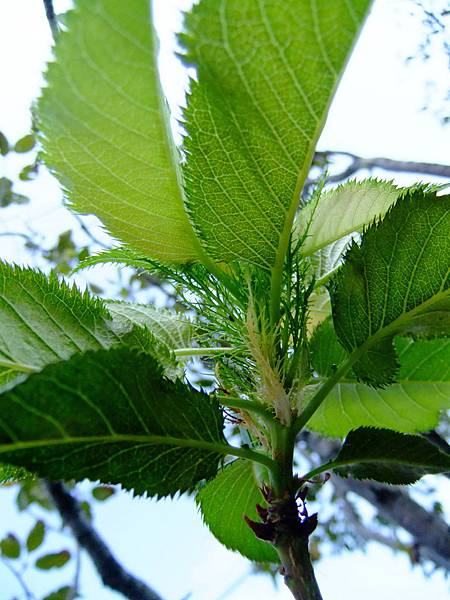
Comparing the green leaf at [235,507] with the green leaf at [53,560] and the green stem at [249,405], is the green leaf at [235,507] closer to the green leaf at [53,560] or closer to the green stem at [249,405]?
the green stem at [249,405]

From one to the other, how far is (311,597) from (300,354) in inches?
7.4

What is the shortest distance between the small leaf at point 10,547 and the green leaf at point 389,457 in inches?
44.7

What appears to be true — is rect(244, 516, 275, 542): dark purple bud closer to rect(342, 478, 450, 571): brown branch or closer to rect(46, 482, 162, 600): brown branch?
rect(46, 482, 162, 600): brown branch

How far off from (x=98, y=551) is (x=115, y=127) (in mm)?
714

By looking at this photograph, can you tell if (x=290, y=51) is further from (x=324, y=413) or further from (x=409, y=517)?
(x=409, y=517)

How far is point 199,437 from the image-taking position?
0.43 metres

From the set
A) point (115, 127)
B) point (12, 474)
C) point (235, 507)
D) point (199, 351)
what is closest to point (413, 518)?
point (235, 507)

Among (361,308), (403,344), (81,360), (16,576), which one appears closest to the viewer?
(81,360)

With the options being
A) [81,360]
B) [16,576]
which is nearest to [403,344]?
[81,360]

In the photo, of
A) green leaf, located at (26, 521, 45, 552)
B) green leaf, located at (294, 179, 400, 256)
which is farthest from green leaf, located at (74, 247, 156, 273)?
green leaf, located at (26, 521, 45, 552)

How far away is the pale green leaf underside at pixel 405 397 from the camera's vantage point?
2.12 feet

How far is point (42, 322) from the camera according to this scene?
0.47 metres

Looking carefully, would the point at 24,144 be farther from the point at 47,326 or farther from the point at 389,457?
the point at 389,457

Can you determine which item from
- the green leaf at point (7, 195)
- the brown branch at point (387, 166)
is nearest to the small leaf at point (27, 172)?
the green leaf at point (7, 195)
